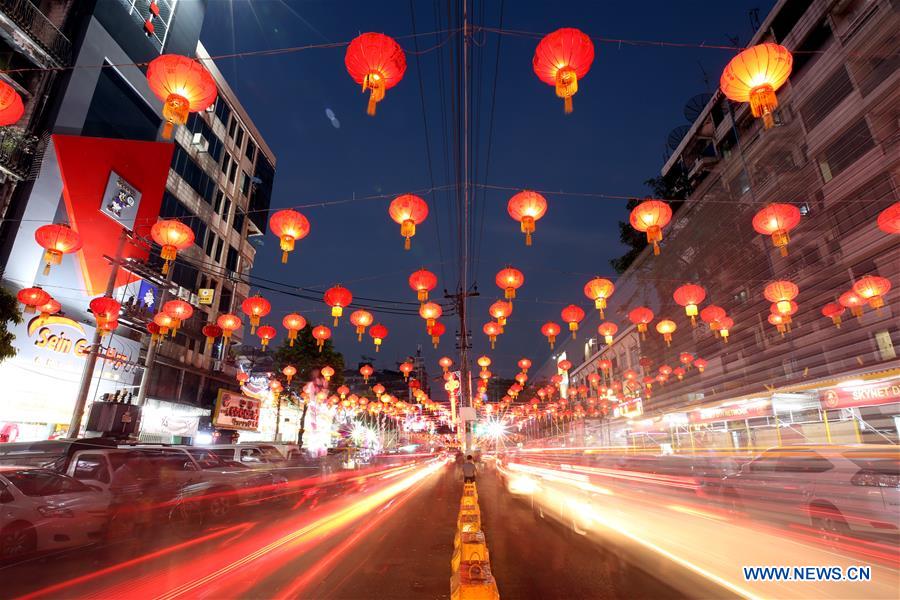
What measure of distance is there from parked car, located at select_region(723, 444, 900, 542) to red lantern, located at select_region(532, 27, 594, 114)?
6.82 meters

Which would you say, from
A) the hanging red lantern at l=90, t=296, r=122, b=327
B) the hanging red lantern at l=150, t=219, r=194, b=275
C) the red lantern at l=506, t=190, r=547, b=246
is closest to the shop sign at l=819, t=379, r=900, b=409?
the red lantern at l=506, t=190, r=547, b=246

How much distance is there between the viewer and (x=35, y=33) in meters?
14.8

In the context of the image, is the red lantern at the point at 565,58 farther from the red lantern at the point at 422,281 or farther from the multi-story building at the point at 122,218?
the multi-story building at the point at 122,218

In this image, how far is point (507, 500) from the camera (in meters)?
14.0

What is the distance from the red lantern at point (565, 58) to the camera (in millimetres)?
6246

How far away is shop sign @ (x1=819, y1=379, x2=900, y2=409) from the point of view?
981cm

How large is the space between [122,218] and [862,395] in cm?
2613

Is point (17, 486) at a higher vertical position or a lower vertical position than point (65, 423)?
lower

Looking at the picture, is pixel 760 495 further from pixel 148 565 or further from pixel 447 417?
pixel 447 417

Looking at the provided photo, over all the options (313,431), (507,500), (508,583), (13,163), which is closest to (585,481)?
(508,583)

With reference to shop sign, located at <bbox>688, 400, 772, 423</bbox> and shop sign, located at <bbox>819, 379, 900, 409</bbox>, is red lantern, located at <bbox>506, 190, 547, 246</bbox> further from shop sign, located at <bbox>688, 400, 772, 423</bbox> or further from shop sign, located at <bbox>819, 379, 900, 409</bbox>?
shop sign, located at <bbox>688, 400, 772, 423</bbox>

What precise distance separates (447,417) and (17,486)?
7530 cm

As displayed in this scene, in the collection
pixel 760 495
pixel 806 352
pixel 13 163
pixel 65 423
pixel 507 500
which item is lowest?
pixel 507 500

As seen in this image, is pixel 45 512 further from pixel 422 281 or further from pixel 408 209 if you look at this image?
pixel 422 281
